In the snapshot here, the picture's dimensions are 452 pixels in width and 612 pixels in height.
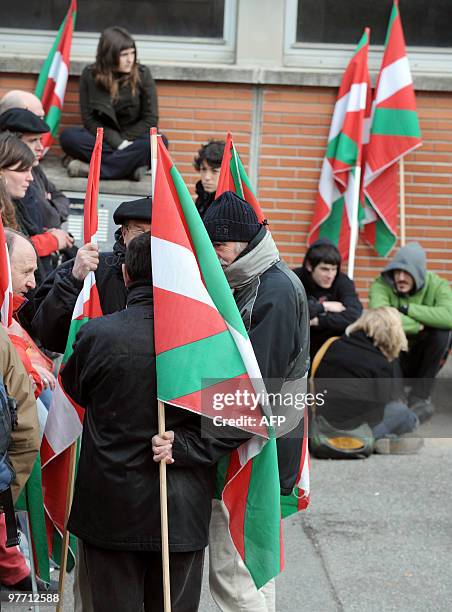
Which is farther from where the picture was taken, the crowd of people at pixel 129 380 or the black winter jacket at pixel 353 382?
the black winter jacket at pixel 353 382

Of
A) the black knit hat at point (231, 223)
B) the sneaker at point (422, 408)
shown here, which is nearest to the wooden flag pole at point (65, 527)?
the black knit hat at point (231, 223)

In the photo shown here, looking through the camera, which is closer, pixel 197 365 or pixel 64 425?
pixel 197 365

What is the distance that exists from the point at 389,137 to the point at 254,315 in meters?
5.36

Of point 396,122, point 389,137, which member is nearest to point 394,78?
point 396,122

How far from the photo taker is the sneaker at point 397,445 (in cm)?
759

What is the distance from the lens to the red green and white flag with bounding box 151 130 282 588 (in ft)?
12.0

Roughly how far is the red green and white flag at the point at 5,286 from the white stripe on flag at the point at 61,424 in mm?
436

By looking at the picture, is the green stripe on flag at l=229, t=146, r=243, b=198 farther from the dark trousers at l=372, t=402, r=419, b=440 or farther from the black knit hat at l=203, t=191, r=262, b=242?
the dark trousers at l=372, t=402, r=419, b=440

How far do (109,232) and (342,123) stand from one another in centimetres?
225

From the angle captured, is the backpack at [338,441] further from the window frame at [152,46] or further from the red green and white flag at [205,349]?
the window frame at [152,46]

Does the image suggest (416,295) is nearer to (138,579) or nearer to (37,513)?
(37,513)

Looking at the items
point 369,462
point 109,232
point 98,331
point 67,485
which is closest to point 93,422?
point 98,331

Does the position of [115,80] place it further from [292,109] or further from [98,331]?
[98,331]

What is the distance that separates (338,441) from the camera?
24.5 feet
